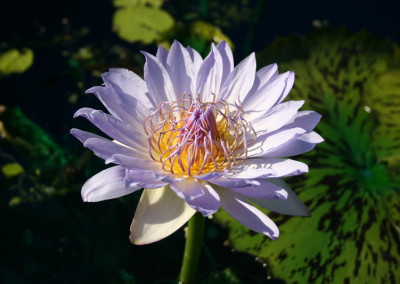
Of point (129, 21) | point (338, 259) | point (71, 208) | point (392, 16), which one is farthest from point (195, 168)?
point (392, 16)

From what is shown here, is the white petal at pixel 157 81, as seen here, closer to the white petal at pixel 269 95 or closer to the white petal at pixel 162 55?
the white petal at pixel 162 55

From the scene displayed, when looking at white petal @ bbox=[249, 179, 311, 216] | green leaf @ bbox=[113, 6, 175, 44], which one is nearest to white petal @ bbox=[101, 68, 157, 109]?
white petal @ bbox=[249, 179, 311, 216]

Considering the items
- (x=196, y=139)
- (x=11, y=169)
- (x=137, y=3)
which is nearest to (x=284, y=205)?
(x=196, y=139)

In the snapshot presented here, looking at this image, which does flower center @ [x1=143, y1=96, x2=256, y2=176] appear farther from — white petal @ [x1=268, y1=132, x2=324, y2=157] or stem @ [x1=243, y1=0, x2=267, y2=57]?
stem @ [x1=243, y1=0, x2=267, y2=57]

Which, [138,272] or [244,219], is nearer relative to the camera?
[244,219]

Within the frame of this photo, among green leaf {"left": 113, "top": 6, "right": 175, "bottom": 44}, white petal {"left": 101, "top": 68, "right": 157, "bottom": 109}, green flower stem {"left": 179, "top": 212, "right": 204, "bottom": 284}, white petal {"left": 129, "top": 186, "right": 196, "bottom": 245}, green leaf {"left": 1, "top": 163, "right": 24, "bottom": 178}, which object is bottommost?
green leaf {"left": 1, "top": 163, "right": 24, "bottom": 178}

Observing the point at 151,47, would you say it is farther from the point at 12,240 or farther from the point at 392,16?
the point at 392,16

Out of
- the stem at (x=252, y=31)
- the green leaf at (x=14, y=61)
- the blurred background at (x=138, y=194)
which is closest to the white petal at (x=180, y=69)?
the blurred background at (x=138, y=194)
